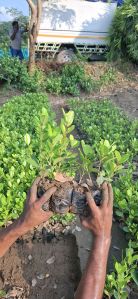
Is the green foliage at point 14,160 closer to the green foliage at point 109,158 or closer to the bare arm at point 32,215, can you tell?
the green foliage at point 109,158

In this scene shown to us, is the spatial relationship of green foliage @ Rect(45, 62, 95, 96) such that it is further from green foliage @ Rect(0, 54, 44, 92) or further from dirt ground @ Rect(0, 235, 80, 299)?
dirt ground @ Rect(0, 235, 80, 299)

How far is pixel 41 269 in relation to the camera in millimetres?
3904

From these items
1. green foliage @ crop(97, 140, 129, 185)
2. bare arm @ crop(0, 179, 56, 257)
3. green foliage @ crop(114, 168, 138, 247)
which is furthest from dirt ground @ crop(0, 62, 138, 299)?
green foliage @ crop(97, 140, 129, 185)

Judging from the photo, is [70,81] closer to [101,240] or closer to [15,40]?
[15,40]

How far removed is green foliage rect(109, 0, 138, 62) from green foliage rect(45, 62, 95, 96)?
4.37ft

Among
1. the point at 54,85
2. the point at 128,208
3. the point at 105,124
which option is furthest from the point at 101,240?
the point at 54,85

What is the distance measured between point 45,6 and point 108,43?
6.33ft

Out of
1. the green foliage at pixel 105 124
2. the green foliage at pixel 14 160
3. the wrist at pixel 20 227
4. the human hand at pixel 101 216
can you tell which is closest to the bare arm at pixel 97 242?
the human hand at pixel 101 216

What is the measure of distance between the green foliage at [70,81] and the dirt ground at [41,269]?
5.29 m

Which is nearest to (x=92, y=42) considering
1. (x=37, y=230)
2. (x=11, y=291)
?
(x=37, y=230)

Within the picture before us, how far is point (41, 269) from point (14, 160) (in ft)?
4.78

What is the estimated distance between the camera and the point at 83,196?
8.98 feet

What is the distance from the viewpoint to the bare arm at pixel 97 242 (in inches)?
93.2

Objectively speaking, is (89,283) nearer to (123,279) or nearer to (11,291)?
(123,279)
